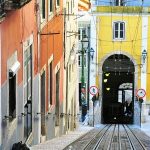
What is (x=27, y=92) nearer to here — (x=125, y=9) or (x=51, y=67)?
(x=51, y=67)

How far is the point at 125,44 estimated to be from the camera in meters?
39.7

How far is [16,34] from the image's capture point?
11.1 m

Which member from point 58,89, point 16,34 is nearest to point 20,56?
point 16,34

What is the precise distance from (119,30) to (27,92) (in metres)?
27.0

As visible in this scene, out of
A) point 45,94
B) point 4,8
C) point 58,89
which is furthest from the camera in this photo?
point 58,89

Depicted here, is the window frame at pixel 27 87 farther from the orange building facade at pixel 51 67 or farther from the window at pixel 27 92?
the orange building facade at pixel 51 67

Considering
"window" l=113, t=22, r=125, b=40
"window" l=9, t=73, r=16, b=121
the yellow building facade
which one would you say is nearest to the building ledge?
the yellow building facade

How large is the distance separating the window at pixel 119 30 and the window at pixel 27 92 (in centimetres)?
2609

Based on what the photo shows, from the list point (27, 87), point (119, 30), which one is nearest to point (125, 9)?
point (119, 30)

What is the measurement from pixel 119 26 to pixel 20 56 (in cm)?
2803

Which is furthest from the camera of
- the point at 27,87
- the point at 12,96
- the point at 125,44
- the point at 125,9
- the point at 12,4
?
the point at 125,44

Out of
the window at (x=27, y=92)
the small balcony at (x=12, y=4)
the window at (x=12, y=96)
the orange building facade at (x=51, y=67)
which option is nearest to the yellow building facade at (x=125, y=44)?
the orange building facade at (x=51, y=67)

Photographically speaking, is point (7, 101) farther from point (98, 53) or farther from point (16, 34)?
point (98, 53)

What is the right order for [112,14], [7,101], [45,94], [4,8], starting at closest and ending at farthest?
[4,8] < [7,101] < [45,94] < [112,14]
